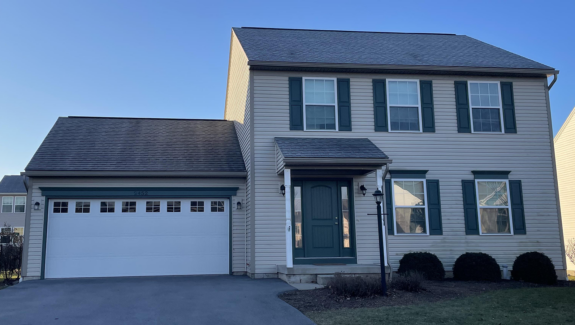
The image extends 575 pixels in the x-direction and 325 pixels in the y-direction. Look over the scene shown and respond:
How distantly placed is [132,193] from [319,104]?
207 inches

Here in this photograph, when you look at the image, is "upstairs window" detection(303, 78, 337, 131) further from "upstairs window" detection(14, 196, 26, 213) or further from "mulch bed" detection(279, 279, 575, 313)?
"upstairs window" detection(14, 196, 26, 213)

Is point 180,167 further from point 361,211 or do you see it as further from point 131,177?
point 361,211

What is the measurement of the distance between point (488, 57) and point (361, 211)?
593 centimetres

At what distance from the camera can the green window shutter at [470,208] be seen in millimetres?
12555

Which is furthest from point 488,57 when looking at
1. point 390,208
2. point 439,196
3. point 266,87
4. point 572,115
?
point 572,115

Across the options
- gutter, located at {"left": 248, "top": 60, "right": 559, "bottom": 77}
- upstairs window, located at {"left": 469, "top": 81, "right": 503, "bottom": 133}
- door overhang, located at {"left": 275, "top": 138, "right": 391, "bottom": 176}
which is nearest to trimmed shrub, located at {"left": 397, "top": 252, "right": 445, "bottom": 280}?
door overhang, located at {"left": 275, "top": 138, "right": 391, "bottom": 176}

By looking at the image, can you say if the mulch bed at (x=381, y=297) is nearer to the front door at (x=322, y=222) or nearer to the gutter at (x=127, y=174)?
the front door at (x=322, y=222)

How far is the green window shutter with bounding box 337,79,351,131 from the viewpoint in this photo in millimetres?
12523

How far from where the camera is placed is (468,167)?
12.8m

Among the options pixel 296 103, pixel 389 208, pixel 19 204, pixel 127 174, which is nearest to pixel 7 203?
pixel 19 204

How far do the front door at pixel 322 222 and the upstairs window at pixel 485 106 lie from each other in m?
3.94

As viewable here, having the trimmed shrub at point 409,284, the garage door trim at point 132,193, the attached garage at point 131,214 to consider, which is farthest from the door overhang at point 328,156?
the trimmed shrub at point 409,284

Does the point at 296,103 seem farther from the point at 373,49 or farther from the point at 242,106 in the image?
the point at 373,49

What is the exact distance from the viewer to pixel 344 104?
12.6 m
